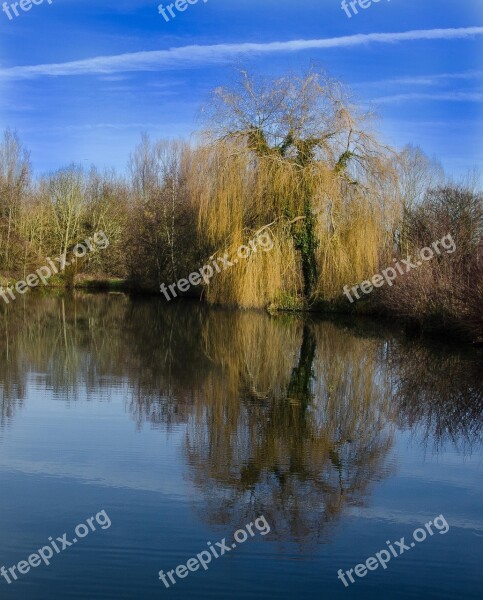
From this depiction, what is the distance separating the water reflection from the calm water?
0.03 m

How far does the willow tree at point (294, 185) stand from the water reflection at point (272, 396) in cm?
539

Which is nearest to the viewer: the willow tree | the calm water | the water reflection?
the calm water

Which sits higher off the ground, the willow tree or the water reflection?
the willow tree

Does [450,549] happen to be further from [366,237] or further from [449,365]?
[366,237]

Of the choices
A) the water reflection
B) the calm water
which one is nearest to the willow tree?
the water reflection

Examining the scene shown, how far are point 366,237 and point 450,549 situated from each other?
897 inches

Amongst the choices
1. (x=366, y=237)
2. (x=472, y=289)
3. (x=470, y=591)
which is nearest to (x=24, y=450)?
(x=470, y=591)

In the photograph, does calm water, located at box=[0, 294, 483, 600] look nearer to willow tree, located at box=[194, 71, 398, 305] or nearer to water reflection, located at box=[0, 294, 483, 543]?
water reflection, located at box=[0, 294, 483, 543]

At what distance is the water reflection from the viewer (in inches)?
266

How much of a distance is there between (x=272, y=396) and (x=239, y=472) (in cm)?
432

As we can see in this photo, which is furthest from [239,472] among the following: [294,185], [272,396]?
[294,185]

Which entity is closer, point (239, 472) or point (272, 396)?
point (239, 472)

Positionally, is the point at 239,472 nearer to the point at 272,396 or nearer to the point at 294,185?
the point at 272,396

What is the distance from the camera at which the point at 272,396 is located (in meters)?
11.5
